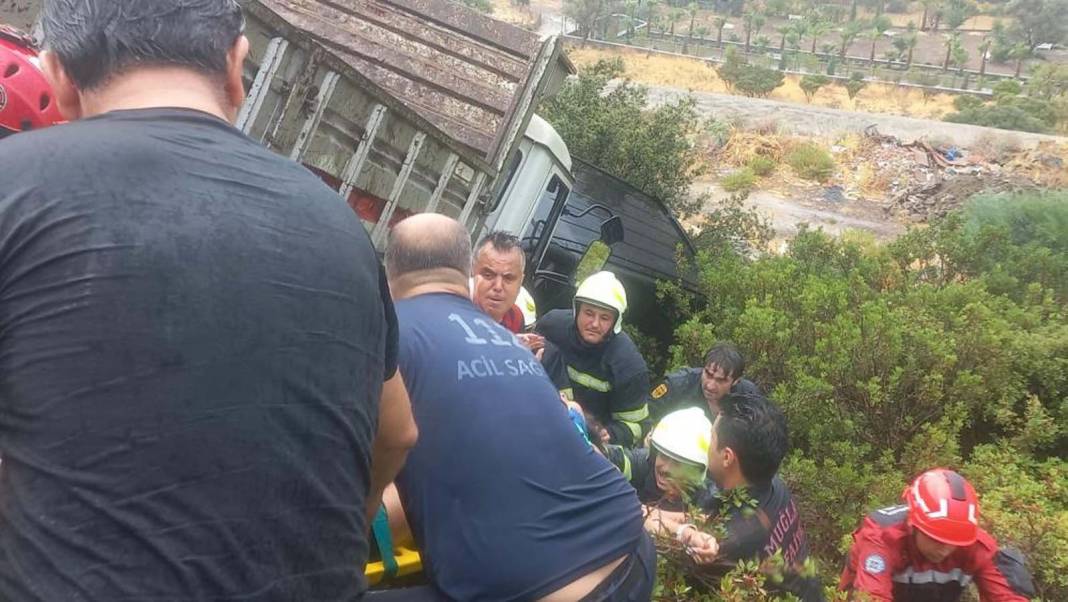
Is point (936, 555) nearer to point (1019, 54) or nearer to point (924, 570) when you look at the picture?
point (924, 570)

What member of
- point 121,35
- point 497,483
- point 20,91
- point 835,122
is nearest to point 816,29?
point 835,122

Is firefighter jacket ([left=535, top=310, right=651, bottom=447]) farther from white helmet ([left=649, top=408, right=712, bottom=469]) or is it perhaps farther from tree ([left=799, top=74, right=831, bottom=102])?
tree ([left=799, top=74, right=831, bottom=102])

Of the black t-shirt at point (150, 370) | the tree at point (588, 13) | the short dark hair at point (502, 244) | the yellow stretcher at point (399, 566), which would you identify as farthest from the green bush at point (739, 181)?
the tree at point (588, 13)

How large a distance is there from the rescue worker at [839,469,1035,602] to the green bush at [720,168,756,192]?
17.9 meters

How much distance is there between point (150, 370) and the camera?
0.99 m

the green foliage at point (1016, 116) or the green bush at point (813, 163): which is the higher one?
the green foliage at point (1016, 116)

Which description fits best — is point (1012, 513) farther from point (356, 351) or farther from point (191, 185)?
point (191, 185)

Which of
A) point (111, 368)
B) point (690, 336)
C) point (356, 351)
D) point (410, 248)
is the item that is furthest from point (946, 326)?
point (111, 368)

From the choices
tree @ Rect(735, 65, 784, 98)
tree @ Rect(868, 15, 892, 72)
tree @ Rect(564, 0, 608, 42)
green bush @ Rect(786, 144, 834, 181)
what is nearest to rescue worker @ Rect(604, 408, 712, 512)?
green bush @ Rect(786, 144, 834, 181)

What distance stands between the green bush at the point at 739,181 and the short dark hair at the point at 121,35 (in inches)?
782

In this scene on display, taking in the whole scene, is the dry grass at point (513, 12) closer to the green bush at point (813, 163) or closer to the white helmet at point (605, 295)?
the green bush at point (813, 163)

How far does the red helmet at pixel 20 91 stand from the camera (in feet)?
10.5

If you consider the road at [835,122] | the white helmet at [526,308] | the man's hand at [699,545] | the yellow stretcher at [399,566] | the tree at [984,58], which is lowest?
the yellow stretcher at [399,566]

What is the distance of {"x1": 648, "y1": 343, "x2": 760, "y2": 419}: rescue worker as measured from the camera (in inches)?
163
